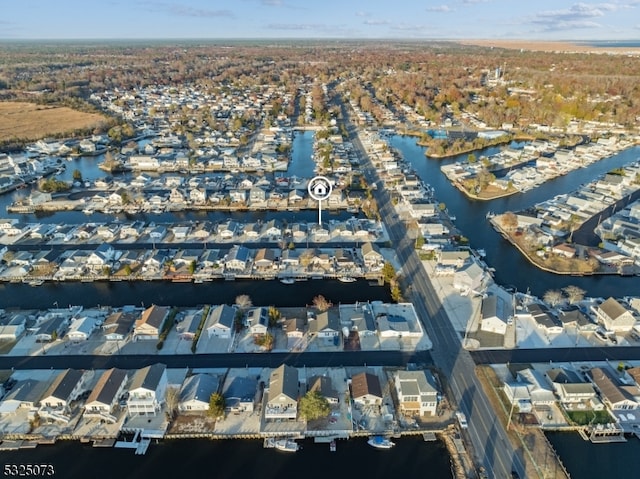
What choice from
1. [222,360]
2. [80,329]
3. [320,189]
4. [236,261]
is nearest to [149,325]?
[80,329]

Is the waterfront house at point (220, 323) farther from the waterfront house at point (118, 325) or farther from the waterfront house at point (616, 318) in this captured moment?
the waterfront house at point (616, 318)

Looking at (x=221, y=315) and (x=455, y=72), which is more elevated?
(x=455, y=72)

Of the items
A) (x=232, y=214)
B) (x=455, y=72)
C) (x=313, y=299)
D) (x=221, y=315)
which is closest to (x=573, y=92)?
(x=455, y=72)

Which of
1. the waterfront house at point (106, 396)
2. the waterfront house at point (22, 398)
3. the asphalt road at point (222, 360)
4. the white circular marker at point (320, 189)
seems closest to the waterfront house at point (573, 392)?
the asphalt road at point (222, 360)

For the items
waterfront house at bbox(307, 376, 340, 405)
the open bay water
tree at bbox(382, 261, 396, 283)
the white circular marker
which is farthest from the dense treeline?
the open bay water

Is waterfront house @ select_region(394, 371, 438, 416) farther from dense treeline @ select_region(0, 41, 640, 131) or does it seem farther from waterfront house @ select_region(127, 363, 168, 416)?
dense treeline @ select_region(0, 41, 640, 131)

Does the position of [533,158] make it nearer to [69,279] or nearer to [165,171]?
[165,171]
